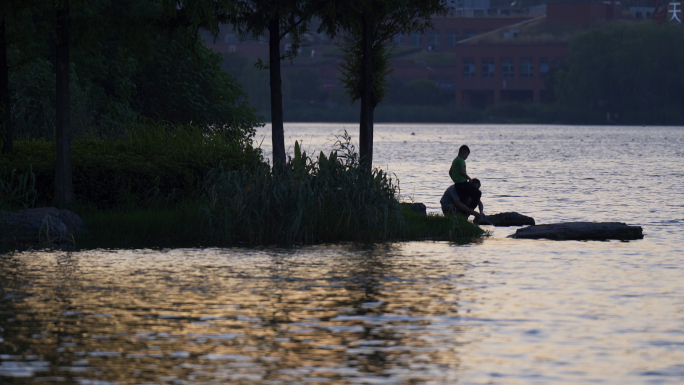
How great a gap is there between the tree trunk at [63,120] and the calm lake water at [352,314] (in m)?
2.75

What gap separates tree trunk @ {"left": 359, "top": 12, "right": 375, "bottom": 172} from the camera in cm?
2670

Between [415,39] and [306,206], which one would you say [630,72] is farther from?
[306,206]

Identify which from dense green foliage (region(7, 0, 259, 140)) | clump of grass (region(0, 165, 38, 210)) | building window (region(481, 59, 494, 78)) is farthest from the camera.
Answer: building window (region(481, 59, 494, 78))

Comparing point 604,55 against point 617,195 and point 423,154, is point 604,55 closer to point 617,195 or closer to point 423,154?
point 423,154

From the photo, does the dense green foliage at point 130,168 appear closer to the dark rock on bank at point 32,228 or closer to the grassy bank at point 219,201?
the grassy bank at point 219,201

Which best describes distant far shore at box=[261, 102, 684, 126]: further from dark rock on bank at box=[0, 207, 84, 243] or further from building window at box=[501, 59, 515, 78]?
dark rock on bank at box=[0, 207, 84, 243]

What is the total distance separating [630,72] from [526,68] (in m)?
23.8

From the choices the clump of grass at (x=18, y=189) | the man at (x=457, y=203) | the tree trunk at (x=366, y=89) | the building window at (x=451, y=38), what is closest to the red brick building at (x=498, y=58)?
the building window at (x=451, y=38)

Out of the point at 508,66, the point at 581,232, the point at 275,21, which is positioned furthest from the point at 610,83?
the point at 581,232

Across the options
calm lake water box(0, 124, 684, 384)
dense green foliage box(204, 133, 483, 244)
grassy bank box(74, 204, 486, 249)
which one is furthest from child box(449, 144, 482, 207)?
grassy bank box(74, 204, 486, 249)

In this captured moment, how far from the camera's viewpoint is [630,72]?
5423 inches

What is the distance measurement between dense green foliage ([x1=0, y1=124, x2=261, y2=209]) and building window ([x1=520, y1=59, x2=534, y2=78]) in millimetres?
138098

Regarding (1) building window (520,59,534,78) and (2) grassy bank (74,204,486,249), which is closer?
(2) grassy bank (74,204,486,249)

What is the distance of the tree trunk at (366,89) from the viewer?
2670cm
